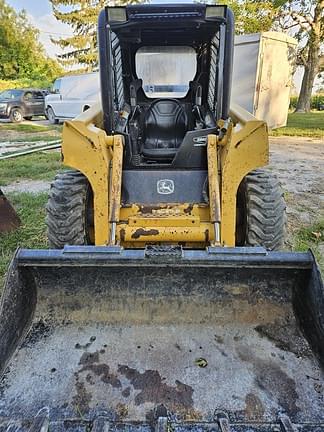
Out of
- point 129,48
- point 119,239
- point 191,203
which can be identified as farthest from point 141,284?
point 129,48

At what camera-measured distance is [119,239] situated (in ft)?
9.30

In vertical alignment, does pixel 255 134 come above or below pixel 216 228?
above

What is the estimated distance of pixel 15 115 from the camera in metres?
19.0

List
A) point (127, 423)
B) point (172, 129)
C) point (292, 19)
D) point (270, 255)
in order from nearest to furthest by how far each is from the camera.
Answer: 1. point (127, 423)
2. point (270, 255)
3. point (172, 129)
4. point (292, 19)

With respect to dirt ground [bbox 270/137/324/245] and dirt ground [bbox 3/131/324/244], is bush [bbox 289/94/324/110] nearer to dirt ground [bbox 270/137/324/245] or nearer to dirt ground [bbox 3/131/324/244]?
dirt ground [bbox 270/137/324/245]

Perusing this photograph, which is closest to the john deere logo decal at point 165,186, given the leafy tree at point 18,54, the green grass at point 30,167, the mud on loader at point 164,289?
the mud on loader at point 164,289

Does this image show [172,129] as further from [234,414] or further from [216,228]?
[234,414]

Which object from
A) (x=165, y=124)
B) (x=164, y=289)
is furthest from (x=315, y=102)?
(x=164, y=289)

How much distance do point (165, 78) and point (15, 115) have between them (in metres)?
17.0

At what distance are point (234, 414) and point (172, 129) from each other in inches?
121

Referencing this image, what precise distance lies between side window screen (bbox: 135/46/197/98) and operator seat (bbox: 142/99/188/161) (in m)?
0.12

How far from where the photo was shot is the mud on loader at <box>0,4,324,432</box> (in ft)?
5.85

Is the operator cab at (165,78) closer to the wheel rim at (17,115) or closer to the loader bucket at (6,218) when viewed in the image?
the loader bucket at (6,218)

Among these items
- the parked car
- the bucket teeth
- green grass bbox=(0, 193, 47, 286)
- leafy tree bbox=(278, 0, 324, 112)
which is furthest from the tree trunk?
the bucket teeth
